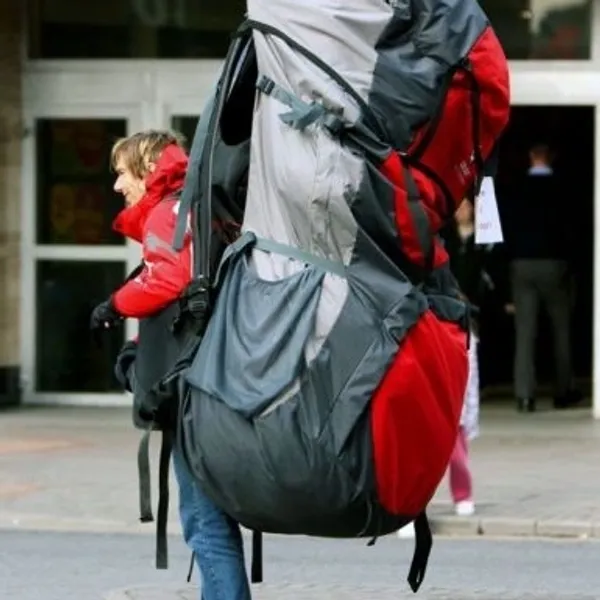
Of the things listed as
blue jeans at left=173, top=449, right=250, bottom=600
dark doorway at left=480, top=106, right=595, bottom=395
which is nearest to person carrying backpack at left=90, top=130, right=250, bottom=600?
Answer: blue jeans at left=173, top=449, right=250, bottom=600

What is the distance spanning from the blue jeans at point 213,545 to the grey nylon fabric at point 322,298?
A: 0.98 m

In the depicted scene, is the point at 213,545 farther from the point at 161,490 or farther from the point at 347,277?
the point at 347,277

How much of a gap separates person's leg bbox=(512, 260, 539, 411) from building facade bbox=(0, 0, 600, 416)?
122 inches

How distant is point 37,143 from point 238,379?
11535 mm

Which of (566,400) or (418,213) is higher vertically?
(418,213)

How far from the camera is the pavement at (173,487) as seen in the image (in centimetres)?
1030

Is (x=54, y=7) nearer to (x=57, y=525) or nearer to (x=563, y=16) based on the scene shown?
(x=563, y=16)

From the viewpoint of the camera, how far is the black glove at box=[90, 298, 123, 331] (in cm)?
610

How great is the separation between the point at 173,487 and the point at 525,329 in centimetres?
543

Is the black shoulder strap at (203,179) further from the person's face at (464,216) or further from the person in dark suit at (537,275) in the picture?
the person in dark suit at (537,275)

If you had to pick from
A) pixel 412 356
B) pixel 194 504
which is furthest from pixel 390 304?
pixel 194 504

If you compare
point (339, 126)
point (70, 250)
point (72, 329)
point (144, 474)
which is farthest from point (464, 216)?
point (339, 126)

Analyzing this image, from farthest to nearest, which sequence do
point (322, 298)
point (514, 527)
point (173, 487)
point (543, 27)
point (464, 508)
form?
point (543, 27), point (173, 487), point (464, 508), point (514, 527), point (322, 298)

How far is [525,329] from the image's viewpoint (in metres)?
15.9
